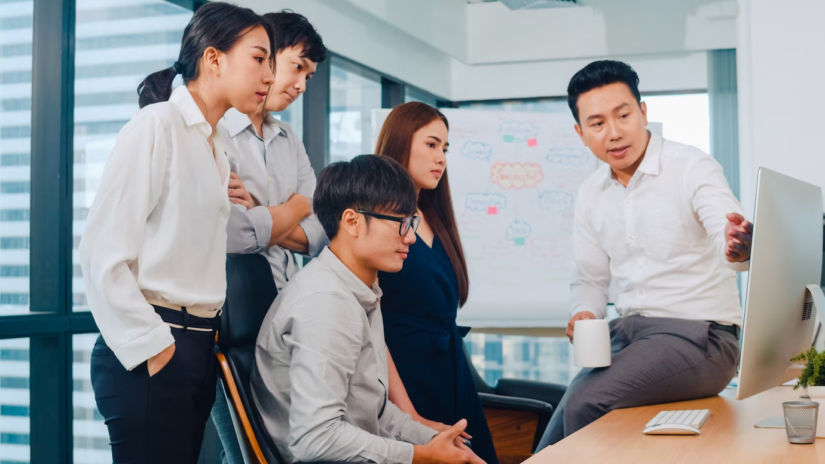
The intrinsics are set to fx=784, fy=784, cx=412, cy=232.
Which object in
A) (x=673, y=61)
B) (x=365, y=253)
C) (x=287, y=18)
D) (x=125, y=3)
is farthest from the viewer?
(x=673, y=61)

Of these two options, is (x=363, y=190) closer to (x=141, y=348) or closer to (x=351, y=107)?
(x=141, y=348)

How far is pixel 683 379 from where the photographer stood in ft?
6.16

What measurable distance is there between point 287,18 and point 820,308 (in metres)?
1.47

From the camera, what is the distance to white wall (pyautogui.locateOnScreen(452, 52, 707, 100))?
5.42 m

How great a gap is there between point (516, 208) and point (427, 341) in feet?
8.81

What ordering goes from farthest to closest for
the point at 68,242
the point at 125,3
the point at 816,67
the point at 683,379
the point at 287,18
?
the point at 816,67 < the point at 125,3 < the point at 68,242 < the point at 287,18 < the point at 683,379

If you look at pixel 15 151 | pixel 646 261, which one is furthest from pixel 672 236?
pixel 15 151

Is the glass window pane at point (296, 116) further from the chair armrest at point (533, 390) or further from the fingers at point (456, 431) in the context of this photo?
the fingers at point (456, 431)

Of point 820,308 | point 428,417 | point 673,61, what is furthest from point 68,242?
point 673,61

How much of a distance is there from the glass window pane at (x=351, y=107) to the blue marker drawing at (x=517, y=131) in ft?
2.66

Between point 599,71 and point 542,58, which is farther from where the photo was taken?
point 542,58

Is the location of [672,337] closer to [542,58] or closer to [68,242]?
[68,242]

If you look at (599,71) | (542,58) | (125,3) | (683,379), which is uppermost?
(542,58)

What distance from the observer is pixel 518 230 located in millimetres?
4742
